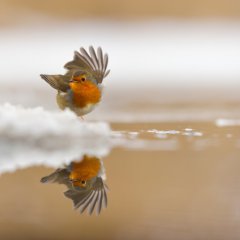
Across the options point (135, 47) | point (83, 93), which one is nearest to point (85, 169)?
point (83, 93)

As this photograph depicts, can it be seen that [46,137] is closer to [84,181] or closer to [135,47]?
[84,181]

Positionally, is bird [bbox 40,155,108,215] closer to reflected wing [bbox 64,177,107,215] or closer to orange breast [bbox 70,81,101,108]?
reflected wing [bbox 64,177,107,215]

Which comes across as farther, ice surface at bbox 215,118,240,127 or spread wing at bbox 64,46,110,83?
ice surface at bbox 215,118,240,127

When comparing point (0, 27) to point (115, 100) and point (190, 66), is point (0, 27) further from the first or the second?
point (115, 100)

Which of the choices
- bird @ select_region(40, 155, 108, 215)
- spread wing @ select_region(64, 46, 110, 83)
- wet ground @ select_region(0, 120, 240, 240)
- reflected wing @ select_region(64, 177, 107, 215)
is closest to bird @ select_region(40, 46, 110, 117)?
spread wing @ select_region(64, 46, 110, 83)

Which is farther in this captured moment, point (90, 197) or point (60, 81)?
point (60, 81)
